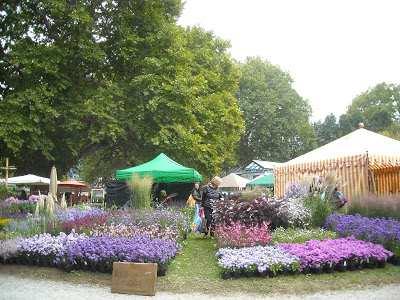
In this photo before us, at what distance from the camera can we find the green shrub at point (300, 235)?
469 inches

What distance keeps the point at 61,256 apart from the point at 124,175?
9.38 meters

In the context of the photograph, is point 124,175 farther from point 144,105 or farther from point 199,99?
point 199,99

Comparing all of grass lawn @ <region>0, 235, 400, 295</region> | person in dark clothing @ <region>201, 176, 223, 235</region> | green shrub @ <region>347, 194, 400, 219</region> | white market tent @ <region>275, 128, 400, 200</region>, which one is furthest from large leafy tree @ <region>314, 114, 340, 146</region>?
grass lawn @ <region>0, 235, 400, 295</region>

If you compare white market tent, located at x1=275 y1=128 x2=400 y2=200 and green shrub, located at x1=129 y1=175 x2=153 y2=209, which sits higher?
white market tent, located at x1=275 y1=128 x2=400 y2=200

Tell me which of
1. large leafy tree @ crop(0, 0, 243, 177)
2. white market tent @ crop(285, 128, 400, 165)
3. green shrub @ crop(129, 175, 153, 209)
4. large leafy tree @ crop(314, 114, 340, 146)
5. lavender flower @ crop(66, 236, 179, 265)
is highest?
large leafy tree @ crop(314, 114, 340, 146)

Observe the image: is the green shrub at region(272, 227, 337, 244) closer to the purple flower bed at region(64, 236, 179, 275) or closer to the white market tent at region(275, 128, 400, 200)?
the purple flower bed at region(64, 236, 179, 275)

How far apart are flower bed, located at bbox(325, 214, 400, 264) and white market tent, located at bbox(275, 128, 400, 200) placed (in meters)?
3.11

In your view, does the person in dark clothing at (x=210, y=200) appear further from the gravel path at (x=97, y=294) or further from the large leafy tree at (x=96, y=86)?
the large leafy tree at (x=96, y=86)

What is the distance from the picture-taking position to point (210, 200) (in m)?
14.1

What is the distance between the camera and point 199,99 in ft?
86.7

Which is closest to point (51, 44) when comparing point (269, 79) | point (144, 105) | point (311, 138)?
point (144, 105)

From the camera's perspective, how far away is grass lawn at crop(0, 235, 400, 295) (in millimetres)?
8867

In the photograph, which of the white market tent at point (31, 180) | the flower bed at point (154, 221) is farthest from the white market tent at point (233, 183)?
the flower bed at point (154, 221)

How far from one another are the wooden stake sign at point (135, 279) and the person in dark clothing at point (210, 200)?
17.3 ft
